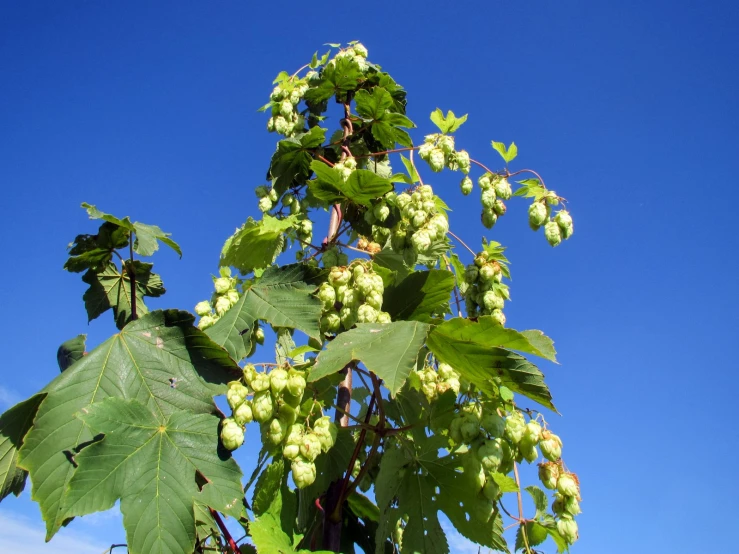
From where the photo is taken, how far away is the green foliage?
5.90 ft

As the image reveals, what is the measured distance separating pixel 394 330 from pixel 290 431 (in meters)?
0.48

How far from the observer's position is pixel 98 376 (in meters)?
2.04

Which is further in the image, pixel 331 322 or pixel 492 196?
pixel 492 196

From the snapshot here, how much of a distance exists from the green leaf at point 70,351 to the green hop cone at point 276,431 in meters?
0.99

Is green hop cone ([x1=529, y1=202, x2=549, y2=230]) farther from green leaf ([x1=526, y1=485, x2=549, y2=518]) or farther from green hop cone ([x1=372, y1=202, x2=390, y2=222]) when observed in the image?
green leaf ([x1=526, y1=485, x2=549, y2=518])

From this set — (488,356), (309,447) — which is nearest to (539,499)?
(488,356)

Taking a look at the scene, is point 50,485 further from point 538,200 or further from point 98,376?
point 538,200

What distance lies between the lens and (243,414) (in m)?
1.84

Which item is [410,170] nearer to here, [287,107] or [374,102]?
[374,102]

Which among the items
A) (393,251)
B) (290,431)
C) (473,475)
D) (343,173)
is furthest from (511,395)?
(343,173)

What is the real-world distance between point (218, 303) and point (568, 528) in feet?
5.53

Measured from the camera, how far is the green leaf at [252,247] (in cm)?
294

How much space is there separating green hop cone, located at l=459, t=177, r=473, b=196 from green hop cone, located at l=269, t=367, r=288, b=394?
4.93 ft

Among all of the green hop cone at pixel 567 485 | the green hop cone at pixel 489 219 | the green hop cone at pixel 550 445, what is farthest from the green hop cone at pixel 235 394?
the green hop cone at pixel 489 219
